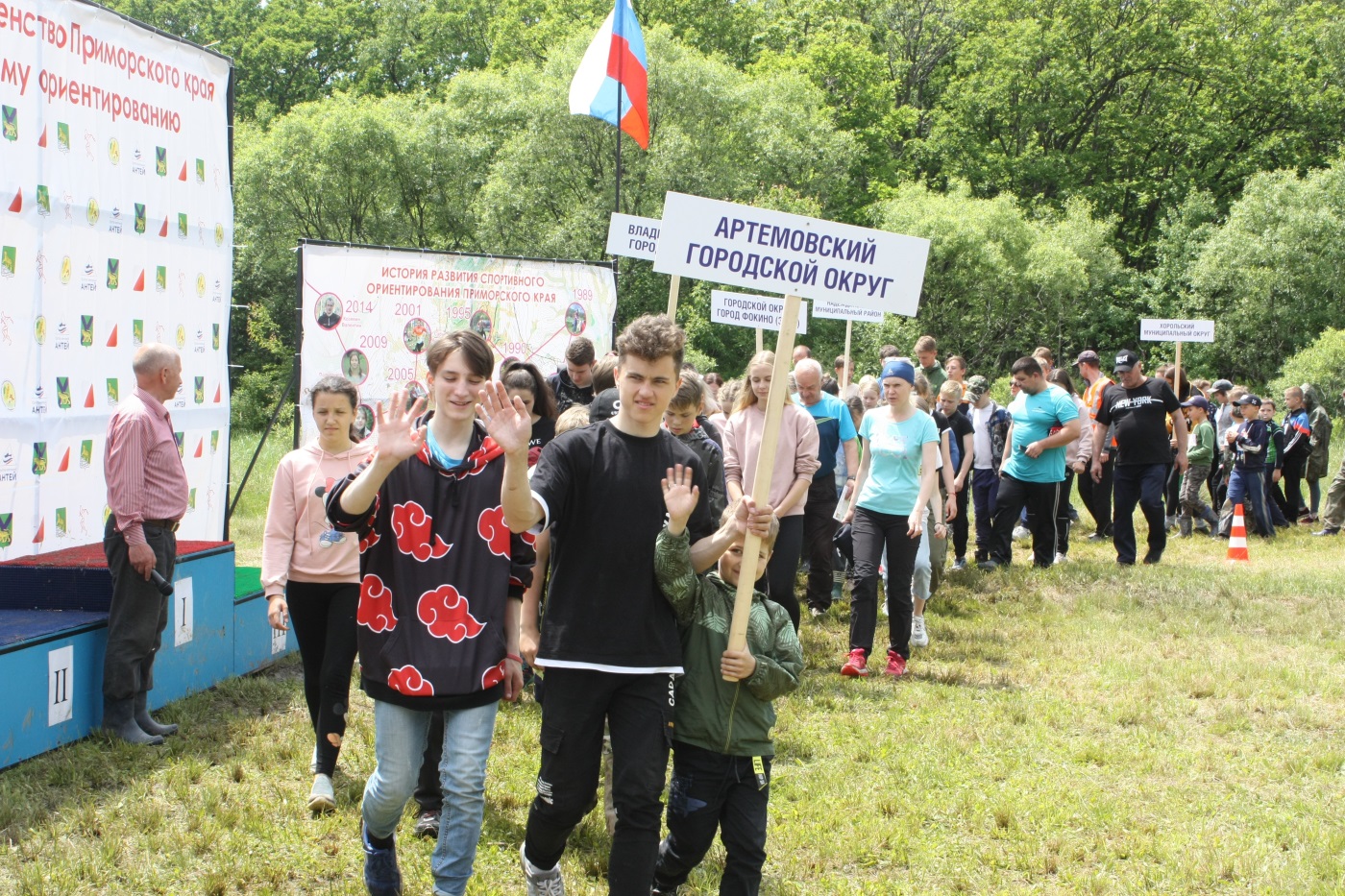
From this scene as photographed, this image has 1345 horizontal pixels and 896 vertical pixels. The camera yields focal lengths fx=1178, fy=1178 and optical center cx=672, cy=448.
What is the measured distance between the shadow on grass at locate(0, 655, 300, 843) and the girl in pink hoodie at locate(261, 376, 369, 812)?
3.07 ft

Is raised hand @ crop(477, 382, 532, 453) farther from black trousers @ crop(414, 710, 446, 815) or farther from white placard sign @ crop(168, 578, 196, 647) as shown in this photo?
white placard sign @ crop(168, 578, 196, 647)

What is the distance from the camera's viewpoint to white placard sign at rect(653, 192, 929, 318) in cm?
426

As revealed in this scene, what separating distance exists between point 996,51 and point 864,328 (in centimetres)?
1953

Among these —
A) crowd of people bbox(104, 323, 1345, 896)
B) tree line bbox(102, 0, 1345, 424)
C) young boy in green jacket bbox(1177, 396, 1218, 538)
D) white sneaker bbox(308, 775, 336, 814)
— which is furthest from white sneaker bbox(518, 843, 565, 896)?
tree line bbox(102, 0, 1345, 424)

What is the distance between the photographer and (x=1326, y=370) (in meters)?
26.5

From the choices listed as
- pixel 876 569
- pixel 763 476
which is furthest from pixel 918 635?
pixel 763 476

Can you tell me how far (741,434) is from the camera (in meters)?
6.77

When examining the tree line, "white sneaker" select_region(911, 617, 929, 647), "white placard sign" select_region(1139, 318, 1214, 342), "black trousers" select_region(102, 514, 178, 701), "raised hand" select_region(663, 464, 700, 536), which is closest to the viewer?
"raised hand" select_region(663, 464, 700, 536)

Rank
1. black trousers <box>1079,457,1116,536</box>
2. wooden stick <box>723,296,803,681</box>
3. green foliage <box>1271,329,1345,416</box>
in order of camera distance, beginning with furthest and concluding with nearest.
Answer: green foliage <box>1271,329,1345,416</box> < black trousers <box>1079,457,1116,536</box> < wooden stick <box>723,296,803,681</box>

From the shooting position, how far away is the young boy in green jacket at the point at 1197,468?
561 inches

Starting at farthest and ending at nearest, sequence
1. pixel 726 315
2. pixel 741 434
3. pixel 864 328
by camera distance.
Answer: pixel 864 328 < pixel 726 315 < pixel 741 434

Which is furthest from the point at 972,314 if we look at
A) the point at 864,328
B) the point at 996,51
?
the point at 996,51

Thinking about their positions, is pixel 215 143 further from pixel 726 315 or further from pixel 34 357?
pixel 726 315

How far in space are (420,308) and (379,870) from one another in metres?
7.87
